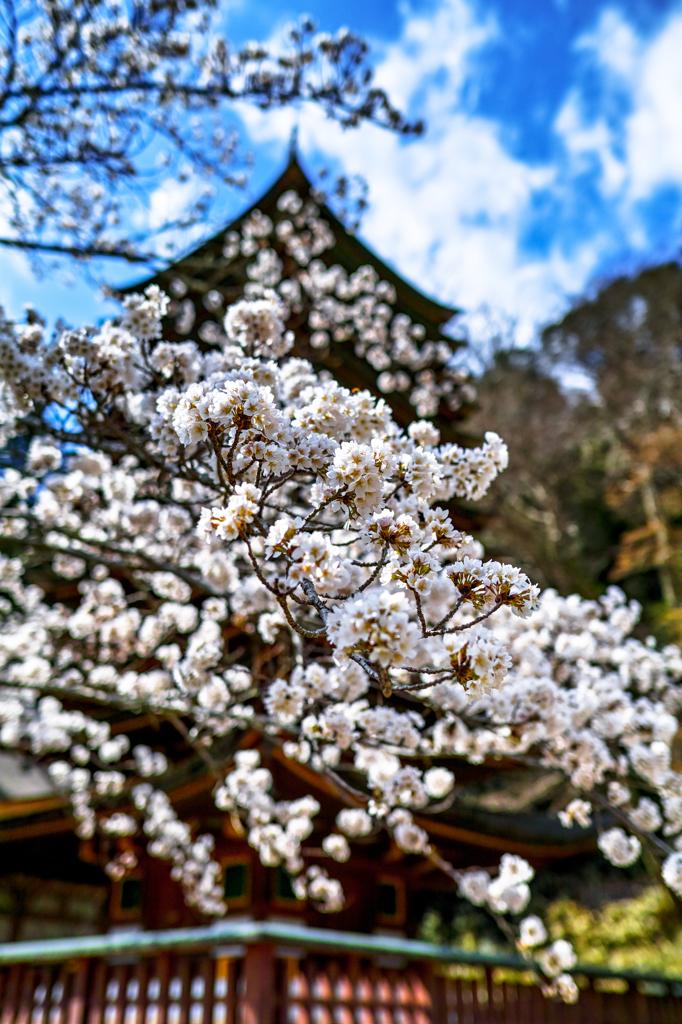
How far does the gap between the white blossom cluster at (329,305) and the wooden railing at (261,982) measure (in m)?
6.10

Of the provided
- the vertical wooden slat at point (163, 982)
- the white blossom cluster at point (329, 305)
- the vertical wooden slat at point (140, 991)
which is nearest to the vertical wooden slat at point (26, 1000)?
the vertical wooden slat at point (140, 991)

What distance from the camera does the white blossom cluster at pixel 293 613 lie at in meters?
2.16

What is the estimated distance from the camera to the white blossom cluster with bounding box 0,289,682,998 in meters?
2.16

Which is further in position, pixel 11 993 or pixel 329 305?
pixel 329 305

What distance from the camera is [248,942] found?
3.98 m

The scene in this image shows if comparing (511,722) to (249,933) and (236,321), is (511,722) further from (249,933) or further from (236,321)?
(236,321)

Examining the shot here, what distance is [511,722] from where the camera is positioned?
3.37 meters

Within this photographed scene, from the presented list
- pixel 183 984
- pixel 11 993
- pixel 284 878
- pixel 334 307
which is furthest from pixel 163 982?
pixel 334 307

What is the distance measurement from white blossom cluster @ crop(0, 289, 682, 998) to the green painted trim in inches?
16.3

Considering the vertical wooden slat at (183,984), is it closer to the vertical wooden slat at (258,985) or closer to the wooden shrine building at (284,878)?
the wooden shrine building at (284,878)

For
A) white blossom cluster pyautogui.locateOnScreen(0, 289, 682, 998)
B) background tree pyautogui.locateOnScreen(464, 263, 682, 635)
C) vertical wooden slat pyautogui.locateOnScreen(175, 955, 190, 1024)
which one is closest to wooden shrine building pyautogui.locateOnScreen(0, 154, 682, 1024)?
vertical wooden slat pyautogui.locateOnScreen(175, 955, 190, 1024)

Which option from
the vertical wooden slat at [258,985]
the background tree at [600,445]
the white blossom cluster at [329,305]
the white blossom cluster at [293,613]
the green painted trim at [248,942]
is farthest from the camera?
the background tree at [600,445]

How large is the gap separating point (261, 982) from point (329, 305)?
7.75 metres

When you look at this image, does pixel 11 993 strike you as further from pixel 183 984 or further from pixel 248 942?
pixel 248 942
